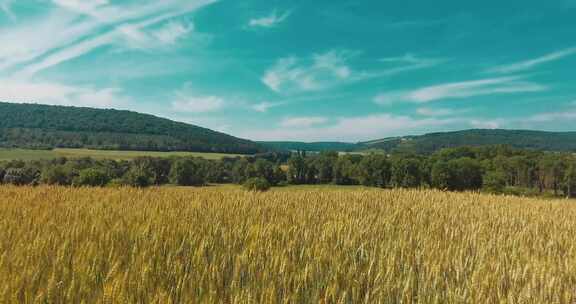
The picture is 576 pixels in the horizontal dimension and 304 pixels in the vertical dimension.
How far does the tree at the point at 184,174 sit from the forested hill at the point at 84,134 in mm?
55350

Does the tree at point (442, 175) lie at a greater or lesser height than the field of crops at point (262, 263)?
lesser

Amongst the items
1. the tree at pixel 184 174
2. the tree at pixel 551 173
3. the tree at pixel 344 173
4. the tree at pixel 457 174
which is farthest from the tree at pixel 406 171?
the tree at pixel 184 174

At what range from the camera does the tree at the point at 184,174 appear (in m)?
95.7

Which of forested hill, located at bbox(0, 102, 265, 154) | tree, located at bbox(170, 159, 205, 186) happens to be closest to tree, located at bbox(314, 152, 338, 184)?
tree, located at bbox(170, 159, 205, 186)

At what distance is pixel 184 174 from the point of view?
9631 cm

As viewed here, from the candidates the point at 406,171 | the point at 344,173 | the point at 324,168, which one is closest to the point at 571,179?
the point at 406,171

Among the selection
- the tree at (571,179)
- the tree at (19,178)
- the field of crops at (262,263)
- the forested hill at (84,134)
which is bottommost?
the tree at (571,179)

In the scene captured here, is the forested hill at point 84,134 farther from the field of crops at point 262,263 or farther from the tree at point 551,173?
the field of crops at point 262,263

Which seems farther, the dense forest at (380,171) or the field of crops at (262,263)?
the dense forest at (380,171)

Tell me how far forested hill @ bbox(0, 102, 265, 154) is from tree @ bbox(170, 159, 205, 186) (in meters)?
55.3

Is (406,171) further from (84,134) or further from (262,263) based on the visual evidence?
(84,134)

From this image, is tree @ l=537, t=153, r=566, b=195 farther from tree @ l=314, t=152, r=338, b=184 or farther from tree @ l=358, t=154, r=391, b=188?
tree @ l=314, t=152, r=338, b=184

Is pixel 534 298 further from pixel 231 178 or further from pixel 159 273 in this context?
pixel 231 178

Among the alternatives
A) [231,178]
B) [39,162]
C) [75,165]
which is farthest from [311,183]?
[39,162]
